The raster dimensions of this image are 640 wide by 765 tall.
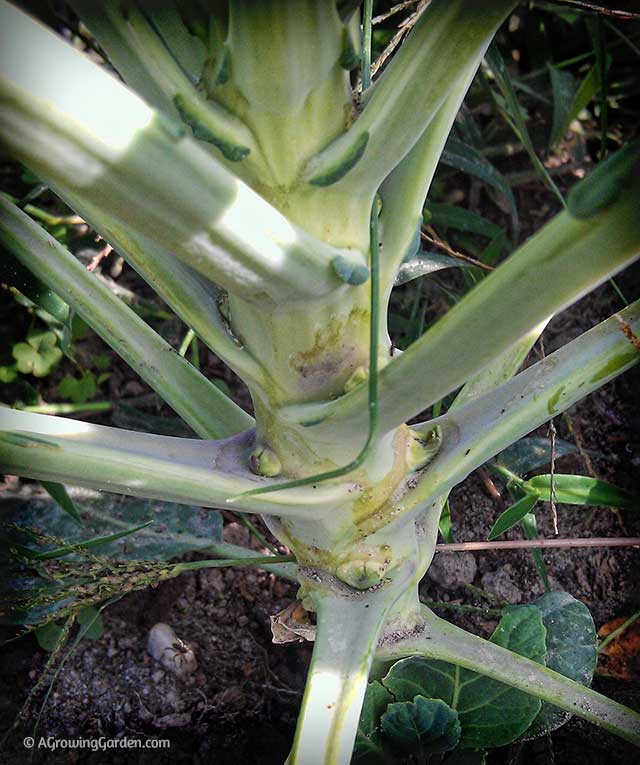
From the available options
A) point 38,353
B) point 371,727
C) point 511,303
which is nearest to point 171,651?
point 371,727

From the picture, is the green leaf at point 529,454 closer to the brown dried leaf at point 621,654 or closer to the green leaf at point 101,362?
the brown dried leaf at point 621,654

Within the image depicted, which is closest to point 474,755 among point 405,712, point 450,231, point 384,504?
point 405,712

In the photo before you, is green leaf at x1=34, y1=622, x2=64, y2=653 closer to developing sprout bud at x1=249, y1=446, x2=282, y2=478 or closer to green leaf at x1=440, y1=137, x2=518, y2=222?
developing sprout bud at x1=249, y1=446, x2=282, y2=478

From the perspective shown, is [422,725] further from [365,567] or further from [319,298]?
[319,298]

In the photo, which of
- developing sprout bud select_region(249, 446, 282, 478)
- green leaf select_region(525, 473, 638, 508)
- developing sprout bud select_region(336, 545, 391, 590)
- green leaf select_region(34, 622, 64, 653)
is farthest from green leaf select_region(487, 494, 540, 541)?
green leaf select_region(34, 622, 64, 653)

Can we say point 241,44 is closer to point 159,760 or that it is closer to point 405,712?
point 405,712
